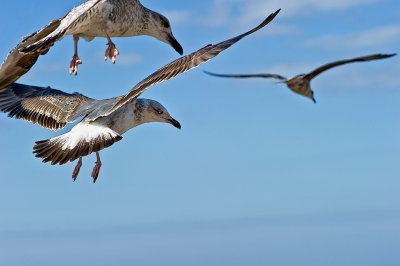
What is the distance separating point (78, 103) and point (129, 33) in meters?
1.43

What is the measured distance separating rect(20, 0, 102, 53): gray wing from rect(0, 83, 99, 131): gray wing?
136 centimetres

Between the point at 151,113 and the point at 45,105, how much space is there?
1.78 metres

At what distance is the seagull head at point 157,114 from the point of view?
32.3 feet

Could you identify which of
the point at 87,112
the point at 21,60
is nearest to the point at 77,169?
the point at 87,112

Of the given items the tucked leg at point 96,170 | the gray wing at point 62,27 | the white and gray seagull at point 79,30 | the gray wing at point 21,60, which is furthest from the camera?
the tucked leg at point 96,170

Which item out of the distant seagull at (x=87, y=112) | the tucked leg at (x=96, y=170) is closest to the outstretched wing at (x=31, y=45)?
the distant seagull at (x=87, y=112)

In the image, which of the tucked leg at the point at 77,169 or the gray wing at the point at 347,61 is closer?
the gray wing at the point at 347,61

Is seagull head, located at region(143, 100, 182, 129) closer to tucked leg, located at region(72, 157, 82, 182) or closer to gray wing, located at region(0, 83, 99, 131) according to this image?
gray wing, located at region(0, 83, 99, 131)

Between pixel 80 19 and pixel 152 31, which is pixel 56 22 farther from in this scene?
pixel 152 31

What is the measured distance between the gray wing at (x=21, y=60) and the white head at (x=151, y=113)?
1.43m

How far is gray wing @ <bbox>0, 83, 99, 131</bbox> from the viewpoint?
10.3 meters

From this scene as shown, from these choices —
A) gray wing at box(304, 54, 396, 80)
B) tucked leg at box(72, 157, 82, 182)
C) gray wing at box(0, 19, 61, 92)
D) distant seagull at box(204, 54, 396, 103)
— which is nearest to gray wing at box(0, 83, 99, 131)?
tucked leg at box(72, 157, 82, 182)

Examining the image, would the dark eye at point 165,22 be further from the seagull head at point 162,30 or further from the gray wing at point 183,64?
the gray wing at point 183,64

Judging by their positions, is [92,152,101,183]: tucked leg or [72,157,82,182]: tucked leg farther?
[92,152,101,183]: tucked leg
